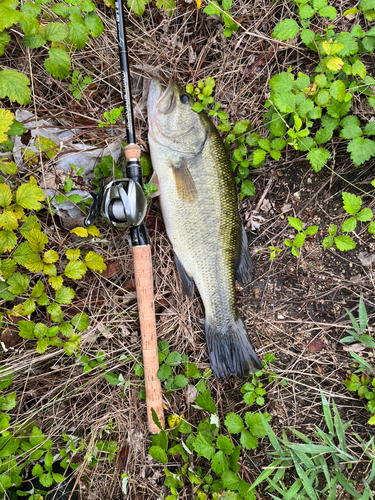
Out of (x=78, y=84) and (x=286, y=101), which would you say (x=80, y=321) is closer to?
(x=78, y=84)

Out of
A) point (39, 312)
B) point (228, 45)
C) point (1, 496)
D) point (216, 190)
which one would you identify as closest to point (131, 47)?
point (228, 45)

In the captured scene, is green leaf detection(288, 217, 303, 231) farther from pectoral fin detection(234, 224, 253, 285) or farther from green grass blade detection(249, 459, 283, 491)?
green grass blade detection(249, 459, 283, 491)

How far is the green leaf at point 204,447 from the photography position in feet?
7.38

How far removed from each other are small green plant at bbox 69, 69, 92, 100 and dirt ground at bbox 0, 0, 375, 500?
55 millimetres

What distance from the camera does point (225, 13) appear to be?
252cm

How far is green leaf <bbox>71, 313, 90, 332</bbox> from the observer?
243 centimetres

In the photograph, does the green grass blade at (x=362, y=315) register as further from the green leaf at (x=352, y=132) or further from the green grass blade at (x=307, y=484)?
the green leaf at (x=352, y=132)

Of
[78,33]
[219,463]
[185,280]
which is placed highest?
[78,33]

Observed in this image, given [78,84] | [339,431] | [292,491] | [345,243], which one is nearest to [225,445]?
[292,491]

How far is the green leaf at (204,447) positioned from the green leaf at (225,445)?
6 centimetres

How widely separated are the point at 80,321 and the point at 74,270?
401 mm

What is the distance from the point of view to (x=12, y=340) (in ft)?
8.00

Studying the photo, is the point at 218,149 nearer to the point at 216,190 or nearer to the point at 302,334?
the point at 216,190

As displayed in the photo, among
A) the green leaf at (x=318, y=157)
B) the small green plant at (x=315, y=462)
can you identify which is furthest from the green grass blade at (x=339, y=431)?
the green leaf at (x=318, y=157)
